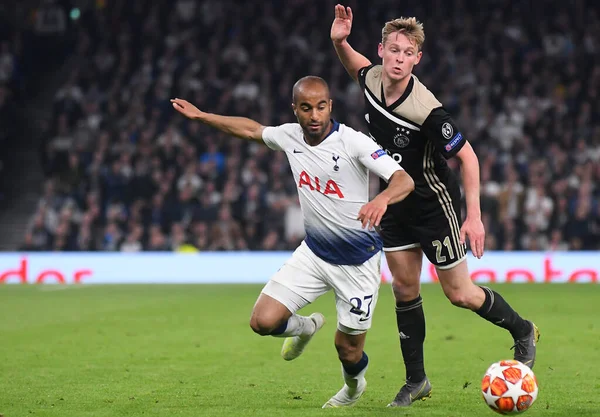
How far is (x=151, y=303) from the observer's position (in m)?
14.0

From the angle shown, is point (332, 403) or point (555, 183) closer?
point (332, 403)

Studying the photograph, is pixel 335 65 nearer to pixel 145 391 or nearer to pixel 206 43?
pixel 206 43

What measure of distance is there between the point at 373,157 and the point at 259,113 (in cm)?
1540

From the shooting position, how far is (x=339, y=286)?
6.16m

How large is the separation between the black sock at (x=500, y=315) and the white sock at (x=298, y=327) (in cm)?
114

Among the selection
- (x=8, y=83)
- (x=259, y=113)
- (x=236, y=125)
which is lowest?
(x=259, y=113)

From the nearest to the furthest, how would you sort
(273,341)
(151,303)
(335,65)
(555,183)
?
(273,341) → (151,303) → (555,183) → (335,65)

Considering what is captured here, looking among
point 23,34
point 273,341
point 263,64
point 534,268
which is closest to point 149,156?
point 263,64

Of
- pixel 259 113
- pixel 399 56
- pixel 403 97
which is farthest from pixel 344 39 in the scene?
pixel 259 113

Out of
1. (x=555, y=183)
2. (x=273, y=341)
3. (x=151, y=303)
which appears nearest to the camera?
(x=273, y=341)

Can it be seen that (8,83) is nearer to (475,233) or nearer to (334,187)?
(334,187)

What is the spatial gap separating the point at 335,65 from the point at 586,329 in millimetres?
12457

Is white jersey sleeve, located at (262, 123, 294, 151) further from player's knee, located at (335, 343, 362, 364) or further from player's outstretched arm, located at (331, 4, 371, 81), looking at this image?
player's knee, located at (335, 343, 362, 364)

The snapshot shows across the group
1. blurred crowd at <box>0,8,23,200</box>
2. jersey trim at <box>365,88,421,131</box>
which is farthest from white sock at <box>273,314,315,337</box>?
blurred crowd at <box>0,8,23,200</box>
